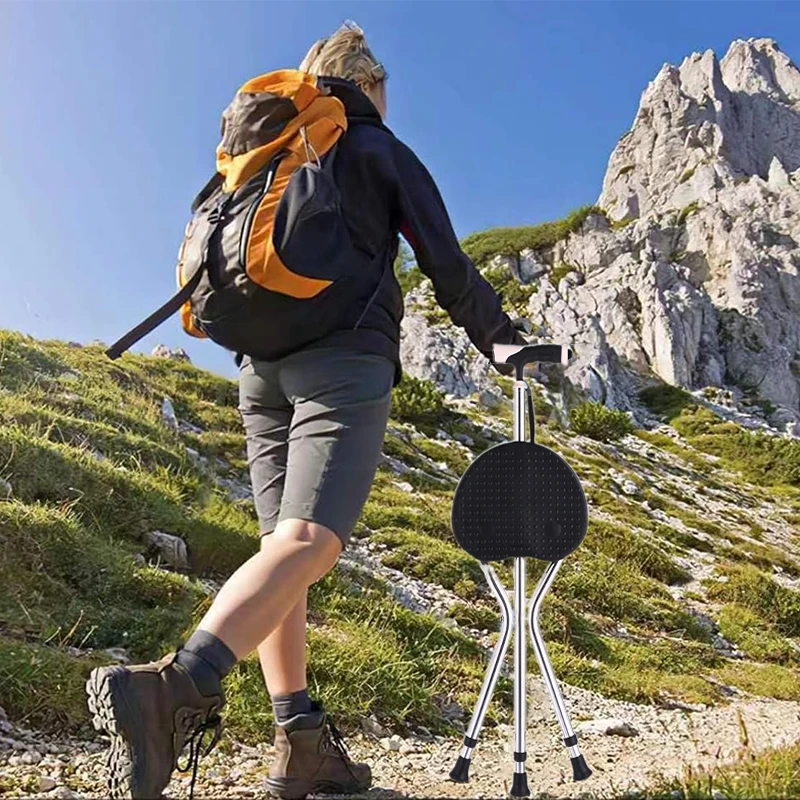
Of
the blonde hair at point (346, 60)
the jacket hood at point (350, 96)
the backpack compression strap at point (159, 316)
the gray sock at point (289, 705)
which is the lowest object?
the gray sock at point (289, 705)

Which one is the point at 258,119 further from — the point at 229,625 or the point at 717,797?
the point at 717,797

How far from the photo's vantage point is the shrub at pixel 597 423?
31203 millimetres

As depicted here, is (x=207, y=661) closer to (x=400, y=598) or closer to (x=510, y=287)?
(x=400, y=598)

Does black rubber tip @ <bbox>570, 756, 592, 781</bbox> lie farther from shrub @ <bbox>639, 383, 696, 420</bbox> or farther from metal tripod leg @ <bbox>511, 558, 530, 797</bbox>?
shrub @ <bbox>639, 383, 696, 420</bbox>

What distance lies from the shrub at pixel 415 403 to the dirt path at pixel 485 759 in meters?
17.2

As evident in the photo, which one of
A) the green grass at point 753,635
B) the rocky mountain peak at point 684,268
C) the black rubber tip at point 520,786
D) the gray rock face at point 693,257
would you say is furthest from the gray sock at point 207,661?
the gray rock face at point 693,257

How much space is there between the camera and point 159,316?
245 cm

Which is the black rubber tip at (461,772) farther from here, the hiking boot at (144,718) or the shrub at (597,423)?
the shrub at (597,423)

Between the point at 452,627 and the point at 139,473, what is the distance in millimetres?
3417

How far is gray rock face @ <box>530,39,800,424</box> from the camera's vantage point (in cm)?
5197

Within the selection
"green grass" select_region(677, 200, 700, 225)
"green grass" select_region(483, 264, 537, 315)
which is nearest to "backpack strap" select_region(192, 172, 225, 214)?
"green grass" select_region(483, 264, 537, 315)

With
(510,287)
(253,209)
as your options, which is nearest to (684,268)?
(510,287)

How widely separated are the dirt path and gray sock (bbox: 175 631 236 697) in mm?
1017

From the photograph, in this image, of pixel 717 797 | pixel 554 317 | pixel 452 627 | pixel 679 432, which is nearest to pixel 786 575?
pixel 452 627
